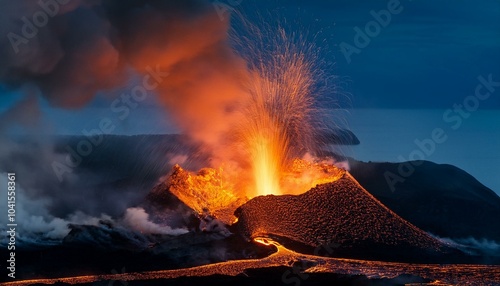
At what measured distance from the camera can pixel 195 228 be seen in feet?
77.5

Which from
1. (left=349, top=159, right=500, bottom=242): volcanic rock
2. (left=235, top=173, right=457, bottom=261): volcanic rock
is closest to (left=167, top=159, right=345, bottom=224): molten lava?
(left=235, top=173, right=457, bottom=261): volcanic rock

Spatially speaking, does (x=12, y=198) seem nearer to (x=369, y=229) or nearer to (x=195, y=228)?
(x=195, y=228)

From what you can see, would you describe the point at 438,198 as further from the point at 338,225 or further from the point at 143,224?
the point at 143,224

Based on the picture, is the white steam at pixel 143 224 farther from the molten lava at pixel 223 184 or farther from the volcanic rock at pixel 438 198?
the volcanic rock at pixel 438 198

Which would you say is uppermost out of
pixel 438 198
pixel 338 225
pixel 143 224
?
pixel 438 198

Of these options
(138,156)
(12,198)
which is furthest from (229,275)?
(138,156)

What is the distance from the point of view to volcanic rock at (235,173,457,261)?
21.3 meters

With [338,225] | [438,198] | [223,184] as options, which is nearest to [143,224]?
[223,184]

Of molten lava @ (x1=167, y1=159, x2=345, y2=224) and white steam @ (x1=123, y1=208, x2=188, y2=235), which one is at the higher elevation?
molten lava @ (x1=167, y1=159, x2=345, y2=224)

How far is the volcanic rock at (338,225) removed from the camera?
70.0 feet

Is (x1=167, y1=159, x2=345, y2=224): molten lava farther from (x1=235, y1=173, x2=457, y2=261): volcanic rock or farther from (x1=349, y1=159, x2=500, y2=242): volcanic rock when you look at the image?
(x1=349, y1=159, x2=500, y2=242): volcanic rock

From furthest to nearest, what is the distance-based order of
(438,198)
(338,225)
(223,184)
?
(438,198) → (223,184) → (338,225)

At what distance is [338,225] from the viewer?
22.2 metres

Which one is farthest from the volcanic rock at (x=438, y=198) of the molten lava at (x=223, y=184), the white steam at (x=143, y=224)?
the white steam at (x=143, y=224)
